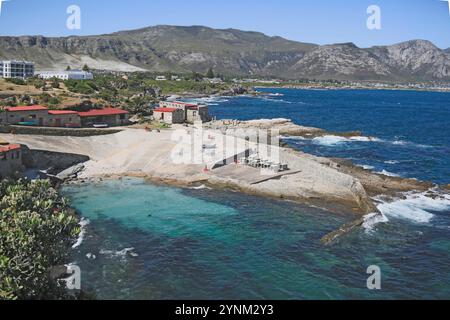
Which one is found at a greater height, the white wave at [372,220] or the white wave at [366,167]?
the white wave at [366,167]

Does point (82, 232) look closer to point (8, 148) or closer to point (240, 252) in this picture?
point (240, 252)

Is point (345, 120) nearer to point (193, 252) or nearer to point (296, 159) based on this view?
point (296, 159)

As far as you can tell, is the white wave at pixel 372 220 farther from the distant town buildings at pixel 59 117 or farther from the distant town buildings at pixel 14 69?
the distant town buildings at pixel 14 69

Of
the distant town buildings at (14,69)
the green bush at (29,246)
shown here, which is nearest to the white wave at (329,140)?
the green bush at (29,246)

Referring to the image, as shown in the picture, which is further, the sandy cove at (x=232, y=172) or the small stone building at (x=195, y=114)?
the small stone building at (x=195, y=114)

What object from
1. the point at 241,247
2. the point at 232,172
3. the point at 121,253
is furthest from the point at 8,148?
the point at 241,247

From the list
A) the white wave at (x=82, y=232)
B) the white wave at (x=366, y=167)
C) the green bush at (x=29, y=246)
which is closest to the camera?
the green bush at (x=29, y=246)
